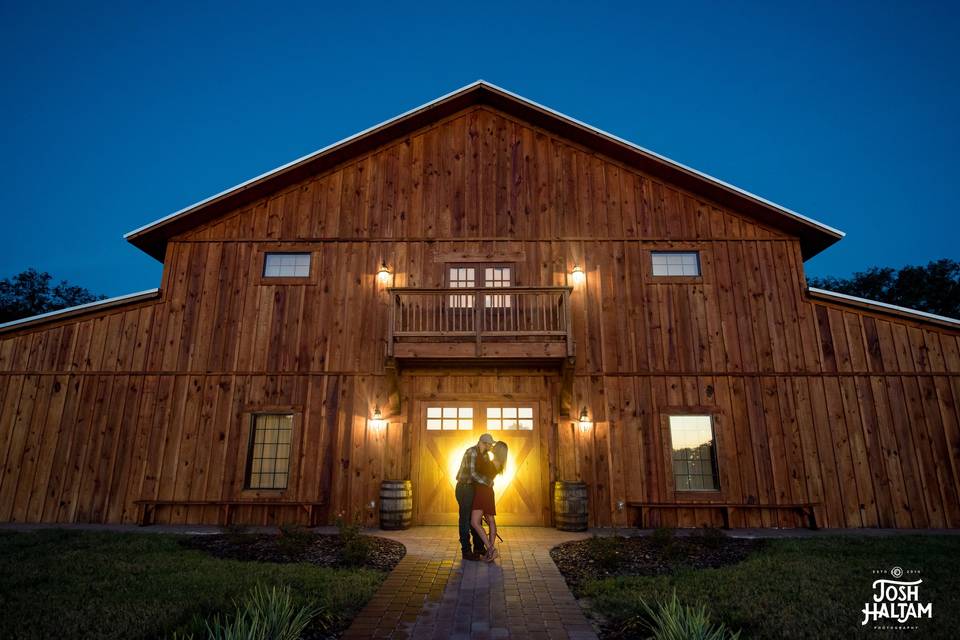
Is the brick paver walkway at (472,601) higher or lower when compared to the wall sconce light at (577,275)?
lower

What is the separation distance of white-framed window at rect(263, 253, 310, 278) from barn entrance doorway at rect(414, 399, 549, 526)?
416 cm

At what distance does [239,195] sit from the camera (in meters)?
11.8

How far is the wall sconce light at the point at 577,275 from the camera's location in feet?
37.1

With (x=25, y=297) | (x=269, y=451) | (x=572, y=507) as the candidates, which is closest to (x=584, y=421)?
(x=572, y=507)

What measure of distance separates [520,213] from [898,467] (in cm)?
941

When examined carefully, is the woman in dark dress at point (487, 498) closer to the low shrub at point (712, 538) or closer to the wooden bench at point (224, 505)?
the low shrub at point (712, 538)

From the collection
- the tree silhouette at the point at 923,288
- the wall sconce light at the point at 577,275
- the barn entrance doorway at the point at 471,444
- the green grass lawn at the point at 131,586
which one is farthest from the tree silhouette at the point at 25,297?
the tree silhouette at the point at 923,288

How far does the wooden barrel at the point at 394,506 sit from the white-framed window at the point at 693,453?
5458mm

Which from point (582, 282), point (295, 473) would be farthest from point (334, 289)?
point (582, 282)

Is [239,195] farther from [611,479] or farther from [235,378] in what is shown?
[611,479]

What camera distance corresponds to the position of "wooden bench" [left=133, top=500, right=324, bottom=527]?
10062mm

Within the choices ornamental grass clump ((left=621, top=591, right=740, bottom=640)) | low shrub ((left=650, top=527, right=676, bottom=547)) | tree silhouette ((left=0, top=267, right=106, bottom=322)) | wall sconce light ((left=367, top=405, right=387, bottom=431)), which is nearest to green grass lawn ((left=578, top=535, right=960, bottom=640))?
ornamental grass clump ((left=621, top=591, right=740, bottom=640))

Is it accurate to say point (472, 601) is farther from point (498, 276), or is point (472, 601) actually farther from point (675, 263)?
point (675, 263)

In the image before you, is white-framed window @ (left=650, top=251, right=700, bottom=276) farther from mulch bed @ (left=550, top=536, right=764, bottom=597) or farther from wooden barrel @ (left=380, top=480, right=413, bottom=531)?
wooden barrel @ (left=380, top=480, right=413, bottom=531)
